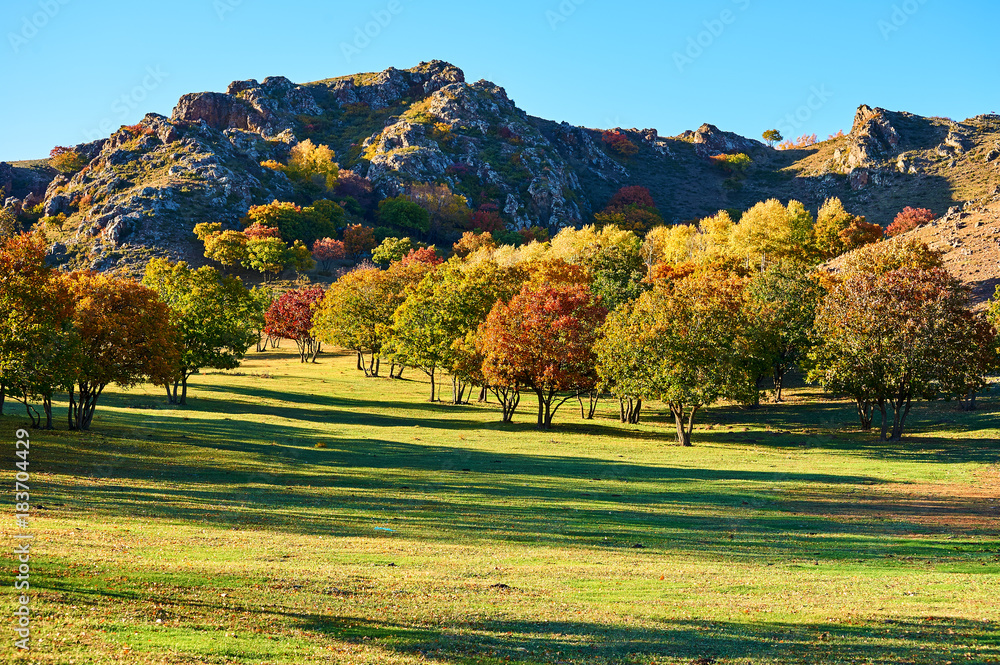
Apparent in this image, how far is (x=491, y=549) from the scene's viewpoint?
20922 mm

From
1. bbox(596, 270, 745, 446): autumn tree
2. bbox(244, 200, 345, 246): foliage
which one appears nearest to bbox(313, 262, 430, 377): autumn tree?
bbox(596, 270, 745, 446): autumn tree

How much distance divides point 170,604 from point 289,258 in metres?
148

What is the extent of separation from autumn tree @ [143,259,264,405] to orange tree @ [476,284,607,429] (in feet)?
82.4

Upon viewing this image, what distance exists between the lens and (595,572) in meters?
18.2

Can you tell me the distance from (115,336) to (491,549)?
109ft

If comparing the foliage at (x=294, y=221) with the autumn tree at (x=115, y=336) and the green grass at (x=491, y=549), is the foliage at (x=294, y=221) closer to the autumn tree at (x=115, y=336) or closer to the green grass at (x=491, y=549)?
the autumn tree at (x=115, y=336)

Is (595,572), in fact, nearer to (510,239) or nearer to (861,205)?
(510,239)

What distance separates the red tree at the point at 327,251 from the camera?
16225 centimetres

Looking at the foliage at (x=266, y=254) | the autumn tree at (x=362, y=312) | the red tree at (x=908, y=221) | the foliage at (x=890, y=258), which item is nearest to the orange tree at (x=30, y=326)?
the autumn tree at (x=362, y=312)

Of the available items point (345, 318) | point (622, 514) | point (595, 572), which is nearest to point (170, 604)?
point (595, 572)

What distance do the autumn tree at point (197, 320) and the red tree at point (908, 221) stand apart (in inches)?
5262

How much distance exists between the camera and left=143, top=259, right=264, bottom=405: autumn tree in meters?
60.8

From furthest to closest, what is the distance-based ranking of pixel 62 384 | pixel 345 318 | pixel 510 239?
pixel 510 239 → pixel 345 318 → pixel 62 384

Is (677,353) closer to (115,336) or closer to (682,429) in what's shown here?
(682,429)
